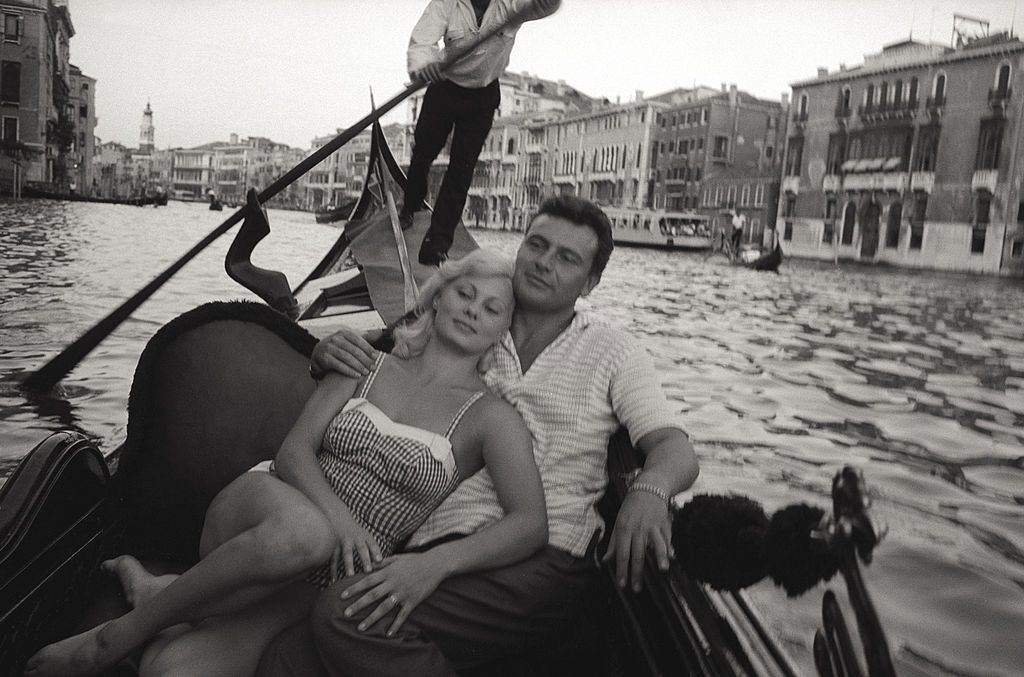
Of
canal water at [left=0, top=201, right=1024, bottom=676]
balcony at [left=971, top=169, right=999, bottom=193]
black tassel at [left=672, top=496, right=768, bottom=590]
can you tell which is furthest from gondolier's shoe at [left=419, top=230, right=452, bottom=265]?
balcony at [left=971, top=169, right=999, bottom=193]

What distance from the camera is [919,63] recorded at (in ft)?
67.9

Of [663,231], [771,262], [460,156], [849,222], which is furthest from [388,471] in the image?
[849,222]

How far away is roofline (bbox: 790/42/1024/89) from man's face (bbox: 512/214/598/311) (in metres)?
21.1

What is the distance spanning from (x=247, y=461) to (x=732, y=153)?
28202 mm

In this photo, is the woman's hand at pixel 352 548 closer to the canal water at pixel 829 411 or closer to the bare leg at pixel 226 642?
the bare leg at pixel 226 642

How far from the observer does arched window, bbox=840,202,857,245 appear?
22.4 meters

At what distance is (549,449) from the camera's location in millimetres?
1060

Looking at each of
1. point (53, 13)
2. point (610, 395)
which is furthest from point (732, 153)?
point (610, 395)

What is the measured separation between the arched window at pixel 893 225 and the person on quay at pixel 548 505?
2222cm

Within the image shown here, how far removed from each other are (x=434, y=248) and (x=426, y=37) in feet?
2.27

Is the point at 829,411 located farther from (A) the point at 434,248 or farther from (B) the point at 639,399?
(B) the point at 639,399

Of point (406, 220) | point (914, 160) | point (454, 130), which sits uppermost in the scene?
point (914, 160)

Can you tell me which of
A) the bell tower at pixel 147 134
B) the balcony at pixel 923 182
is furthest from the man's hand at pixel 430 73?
the bell tower at pixel 147 134

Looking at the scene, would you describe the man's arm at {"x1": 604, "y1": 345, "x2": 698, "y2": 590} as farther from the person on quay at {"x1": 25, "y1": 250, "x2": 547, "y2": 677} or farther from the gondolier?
the gondolier
